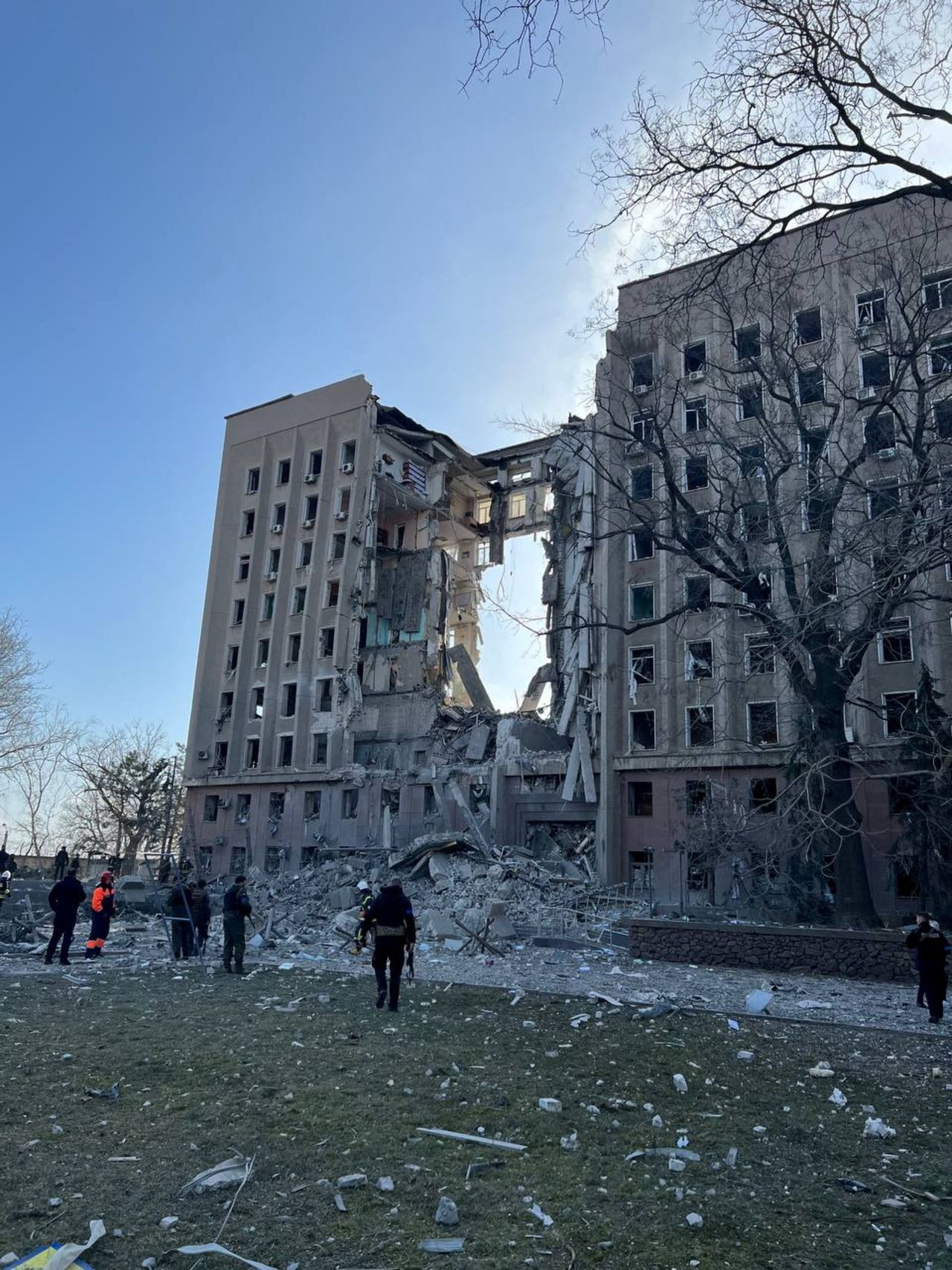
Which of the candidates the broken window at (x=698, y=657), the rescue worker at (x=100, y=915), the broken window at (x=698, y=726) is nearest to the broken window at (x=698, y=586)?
the broken window at (x=698, y=657)

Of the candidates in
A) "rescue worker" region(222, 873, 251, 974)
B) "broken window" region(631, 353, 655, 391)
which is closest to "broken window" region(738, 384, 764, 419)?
"broken window" region(631, 353, 655, 391)

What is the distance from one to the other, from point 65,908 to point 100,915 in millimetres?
1227

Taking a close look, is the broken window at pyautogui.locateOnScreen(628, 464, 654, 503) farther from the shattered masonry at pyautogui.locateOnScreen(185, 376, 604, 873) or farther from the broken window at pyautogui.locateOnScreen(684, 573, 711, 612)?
the broken window at pyautogui.locateOnScreen(684, 573, 711, 612)

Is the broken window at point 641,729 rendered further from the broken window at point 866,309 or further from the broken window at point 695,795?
the broken window at point 866,309

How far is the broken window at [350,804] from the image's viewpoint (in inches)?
1529

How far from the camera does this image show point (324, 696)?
139 feet

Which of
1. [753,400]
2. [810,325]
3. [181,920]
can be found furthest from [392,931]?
[810,325]

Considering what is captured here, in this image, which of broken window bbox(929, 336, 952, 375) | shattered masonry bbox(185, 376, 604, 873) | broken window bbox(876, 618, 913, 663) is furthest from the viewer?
shattered masonry bbox(185, 376, 604, 873)

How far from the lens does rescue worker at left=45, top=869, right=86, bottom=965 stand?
15.7 metres

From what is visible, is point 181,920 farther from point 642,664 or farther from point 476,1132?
point 642,664

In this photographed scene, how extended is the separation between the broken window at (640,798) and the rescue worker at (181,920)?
17.9m

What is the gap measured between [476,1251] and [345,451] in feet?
142

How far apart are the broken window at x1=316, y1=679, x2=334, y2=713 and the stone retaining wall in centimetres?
2624

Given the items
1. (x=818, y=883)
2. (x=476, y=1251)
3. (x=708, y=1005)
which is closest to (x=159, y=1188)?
(x=476, y=1251)
